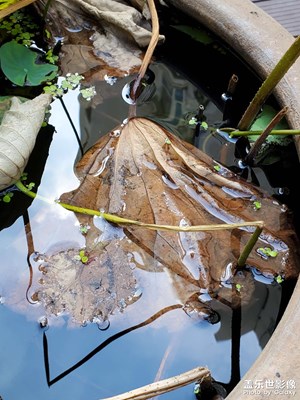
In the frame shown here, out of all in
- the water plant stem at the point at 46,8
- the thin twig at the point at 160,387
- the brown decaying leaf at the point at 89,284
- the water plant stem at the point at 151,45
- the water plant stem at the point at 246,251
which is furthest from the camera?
the water plant stem at the point at 46,8

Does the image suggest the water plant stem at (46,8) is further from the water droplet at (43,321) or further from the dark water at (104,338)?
the water droplet at (43,321)

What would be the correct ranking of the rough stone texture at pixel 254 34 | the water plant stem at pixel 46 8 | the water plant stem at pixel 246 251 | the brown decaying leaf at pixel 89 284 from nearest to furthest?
the water plant stem at pixel 246 251, the brown decaying leaf at pixel 89 284, the rough stone texture at pixel 254 34, the water plant stem at pixel 46 8

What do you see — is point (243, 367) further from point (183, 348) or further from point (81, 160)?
point (81, 160)

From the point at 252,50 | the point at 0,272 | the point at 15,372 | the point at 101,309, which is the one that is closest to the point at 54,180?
the point at 0,272

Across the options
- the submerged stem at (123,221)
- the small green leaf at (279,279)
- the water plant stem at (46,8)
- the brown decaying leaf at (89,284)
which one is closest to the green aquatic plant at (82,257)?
the brown decaying leaf at (89,284)

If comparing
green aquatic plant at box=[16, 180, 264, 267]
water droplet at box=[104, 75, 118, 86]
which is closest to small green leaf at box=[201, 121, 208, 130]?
water droplet at box=[104, 75, 118, 86]

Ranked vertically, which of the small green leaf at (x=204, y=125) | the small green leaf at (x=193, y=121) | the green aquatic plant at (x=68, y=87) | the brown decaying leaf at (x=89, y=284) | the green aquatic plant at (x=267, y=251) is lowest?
the brown decaying leaf at (x=89, y=284)

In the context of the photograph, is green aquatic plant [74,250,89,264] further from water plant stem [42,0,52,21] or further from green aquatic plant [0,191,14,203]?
water plant stem [42,0,52,21]
